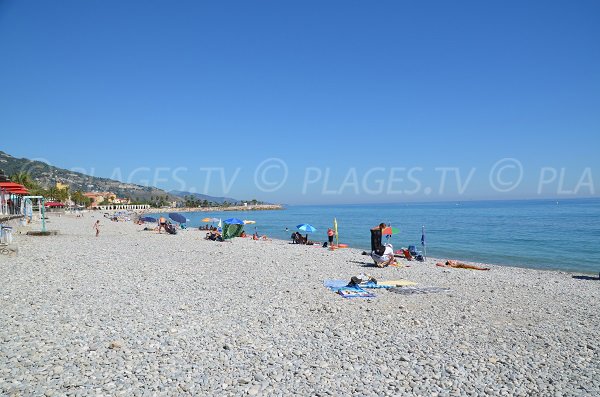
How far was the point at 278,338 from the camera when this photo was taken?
6520 mm

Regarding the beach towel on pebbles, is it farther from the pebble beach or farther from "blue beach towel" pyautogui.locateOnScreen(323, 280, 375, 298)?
"blue beach towel" pyautogui.locateOnScreen(323, 280, 375, 298)

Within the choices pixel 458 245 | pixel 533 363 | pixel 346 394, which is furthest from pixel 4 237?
pixel 458 245

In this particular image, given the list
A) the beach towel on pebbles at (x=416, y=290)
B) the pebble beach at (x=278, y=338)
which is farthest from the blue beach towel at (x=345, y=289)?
the beach towel on pebbles at (x=416, y=290)

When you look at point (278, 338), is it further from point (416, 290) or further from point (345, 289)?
point (416, 290)

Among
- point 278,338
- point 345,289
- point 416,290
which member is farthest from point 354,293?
point 278,338

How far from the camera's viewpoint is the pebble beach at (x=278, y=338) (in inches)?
193

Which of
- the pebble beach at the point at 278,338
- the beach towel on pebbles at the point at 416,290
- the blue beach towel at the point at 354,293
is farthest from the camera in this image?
the beach towel on pebbles at the point at 416,290

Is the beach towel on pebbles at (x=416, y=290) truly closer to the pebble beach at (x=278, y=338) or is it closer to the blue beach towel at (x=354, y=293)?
the pebble beach at (x=278, y=338)

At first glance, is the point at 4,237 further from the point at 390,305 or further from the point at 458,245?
the point at 458,245

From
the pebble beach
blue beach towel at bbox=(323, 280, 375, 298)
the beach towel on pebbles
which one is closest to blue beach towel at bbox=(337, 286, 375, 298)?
blue beach towel at bbox=(323, 280, 375, 298)

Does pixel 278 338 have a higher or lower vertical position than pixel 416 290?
higher

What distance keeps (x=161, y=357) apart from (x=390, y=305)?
5207 mm

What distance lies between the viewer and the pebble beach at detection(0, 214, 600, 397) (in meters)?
4.90

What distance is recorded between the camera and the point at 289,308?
334 inches
